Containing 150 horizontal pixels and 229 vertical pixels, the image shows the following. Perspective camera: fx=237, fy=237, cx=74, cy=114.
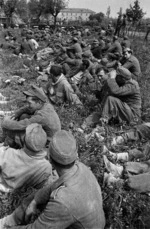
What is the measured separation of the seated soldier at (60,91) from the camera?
5809mm

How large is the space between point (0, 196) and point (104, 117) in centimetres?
287

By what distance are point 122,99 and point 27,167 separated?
9.47 feet

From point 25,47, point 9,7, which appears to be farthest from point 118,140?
point 9,7

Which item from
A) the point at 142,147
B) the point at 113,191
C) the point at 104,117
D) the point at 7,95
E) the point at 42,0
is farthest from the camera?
the point at 42,0

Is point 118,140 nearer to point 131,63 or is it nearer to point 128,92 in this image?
point 128,92

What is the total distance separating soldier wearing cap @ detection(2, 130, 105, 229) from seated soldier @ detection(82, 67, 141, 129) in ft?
10.7

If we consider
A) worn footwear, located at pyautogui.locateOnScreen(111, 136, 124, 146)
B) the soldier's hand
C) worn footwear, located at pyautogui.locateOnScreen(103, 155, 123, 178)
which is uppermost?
the soldier's hand

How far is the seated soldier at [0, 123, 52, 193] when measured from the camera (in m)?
3.23

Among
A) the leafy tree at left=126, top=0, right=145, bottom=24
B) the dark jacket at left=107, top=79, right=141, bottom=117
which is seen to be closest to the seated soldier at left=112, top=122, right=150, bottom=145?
the dark jacket at left=107, top=79, right=141, bottom=117

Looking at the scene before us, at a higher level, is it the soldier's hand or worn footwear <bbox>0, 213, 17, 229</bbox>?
the soldier's hand

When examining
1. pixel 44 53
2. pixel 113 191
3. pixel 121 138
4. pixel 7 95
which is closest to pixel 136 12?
pixel 44 53

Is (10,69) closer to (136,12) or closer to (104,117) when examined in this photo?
(104,117)

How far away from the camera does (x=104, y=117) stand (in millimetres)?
5320

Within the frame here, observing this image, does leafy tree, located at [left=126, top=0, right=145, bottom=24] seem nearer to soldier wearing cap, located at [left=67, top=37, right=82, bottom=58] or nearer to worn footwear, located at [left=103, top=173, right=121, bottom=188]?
soldier wearing cap, located at [left=67, top=37, right=82, bottom=58]
